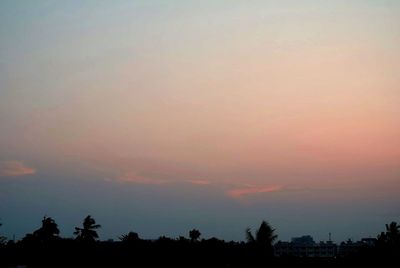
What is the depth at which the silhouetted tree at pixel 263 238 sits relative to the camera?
47969 mm

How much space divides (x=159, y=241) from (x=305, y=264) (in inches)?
584

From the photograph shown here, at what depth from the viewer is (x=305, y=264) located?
52.4m

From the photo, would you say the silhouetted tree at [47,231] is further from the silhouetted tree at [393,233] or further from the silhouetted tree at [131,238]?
the silhouetted tree at [393,233]

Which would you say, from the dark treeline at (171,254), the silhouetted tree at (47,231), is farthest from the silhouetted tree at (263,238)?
the silhouetted tree at (47,231)

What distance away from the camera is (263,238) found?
4819 cm

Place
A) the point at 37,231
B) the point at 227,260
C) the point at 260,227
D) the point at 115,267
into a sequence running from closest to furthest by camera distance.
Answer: the point at 115,267
the point at 260,227
the point at 227,260
the point at 37,231

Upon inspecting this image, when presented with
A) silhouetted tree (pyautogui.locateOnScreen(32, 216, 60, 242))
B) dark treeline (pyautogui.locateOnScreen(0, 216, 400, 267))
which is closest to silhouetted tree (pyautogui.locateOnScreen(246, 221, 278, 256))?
dark treeline (pyautogui.locateOnScreen(0, 216, 400, 267))

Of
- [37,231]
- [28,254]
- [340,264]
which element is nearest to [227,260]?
[340,264]

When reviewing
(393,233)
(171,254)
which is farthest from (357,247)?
(171,254)

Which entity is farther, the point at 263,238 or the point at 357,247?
the point at 357,247

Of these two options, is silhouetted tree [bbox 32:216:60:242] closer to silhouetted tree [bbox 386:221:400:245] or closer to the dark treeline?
the dark treeline

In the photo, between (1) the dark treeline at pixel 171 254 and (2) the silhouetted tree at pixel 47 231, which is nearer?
(1) the dark treeline at pixel 171 254

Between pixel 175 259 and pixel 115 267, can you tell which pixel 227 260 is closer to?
pixel 175 259

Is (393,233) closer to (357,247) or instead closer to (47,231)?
(357,247)
